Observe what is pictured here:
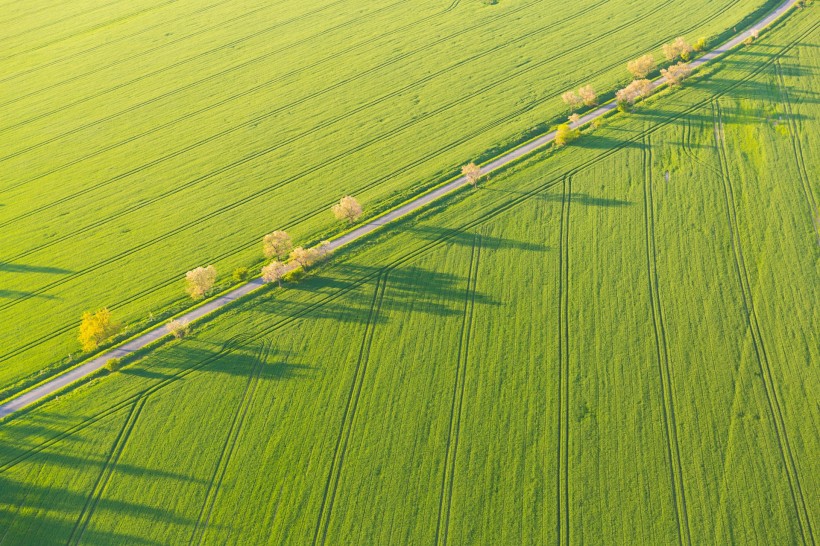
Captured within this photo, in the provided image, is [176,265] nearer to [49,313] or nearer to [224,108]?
[49,313]

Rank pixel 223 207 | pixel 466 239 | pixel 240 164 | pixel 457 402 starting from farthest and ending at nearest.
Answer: pixel 240 164, pixel 223 207, pixel 466 239, pixel 457 402

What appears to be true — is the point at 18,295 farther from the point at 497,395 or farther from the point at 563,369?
the point at 563,369

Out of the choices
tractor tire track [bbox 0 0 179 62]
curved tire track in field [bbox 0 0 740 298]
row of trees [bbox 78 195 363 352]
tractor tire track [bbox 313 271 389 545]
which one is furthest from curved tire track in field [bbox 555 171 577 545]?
tractor tire track [bbox 0 0 179 62]

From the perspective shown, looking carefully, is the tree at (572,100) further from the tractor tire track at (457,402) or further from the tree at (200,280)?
the tree at (200,280)

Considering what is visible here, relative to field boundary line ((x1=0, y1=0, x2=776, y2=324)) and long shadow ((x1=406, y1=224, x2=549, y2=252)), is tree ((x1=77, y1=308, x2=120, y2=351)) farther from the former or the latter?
long shadow ((x1=406, y1=224, x2=549, y2=252))

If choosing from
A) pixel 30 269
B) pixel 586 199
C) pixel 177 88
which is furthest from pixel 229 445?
pixel 177 88

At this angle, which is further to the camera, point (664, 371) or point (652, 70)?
point (652, 70)

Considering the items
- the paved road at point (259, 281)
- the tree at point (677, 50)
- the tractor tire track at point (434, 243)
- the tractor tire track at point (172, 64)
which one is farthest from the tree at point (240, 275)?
the tree at point (677, 50)
